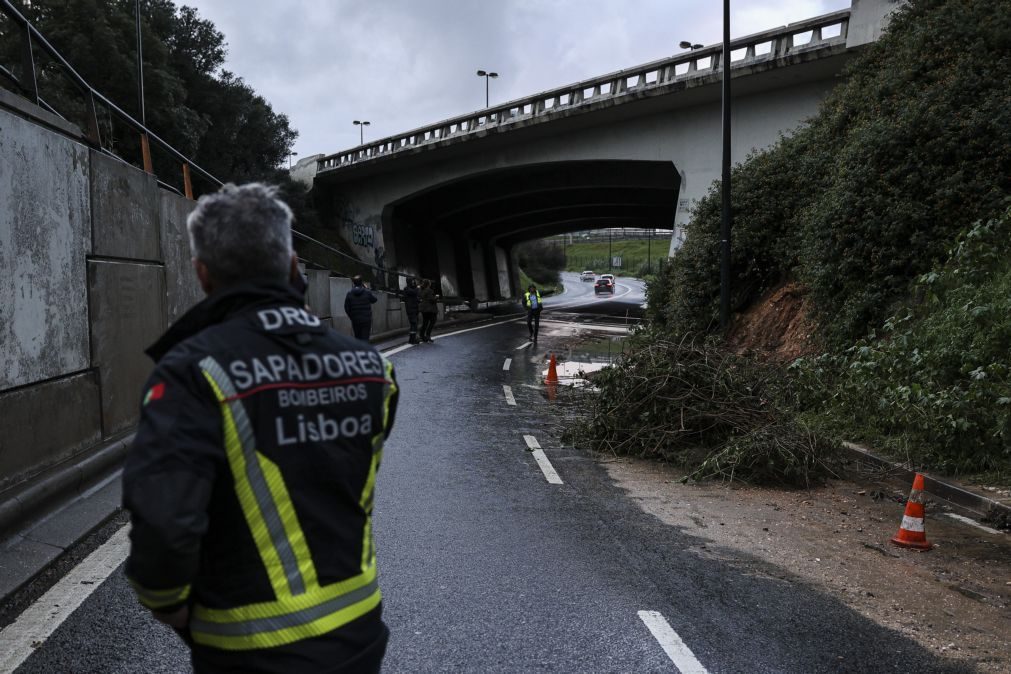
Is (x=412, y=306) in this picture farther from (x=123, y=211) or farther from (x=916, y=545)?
(x=916, y=545)

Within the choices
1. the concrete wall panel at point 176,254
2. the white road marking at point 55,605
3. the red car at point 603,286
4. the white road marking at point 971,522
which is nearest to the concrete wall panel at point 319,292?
the concrete wall panel at point 176,254

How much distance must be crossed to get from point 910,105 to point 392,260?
109ft

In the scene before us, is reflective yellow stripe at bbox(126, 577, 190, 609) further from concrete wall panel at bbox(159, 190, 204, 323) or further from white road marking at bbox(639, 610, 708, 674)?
concrete wall panel at bbox(159, 190, 204, 323)

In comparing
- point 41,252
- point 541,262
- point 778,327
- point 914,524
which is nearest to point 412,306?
point 778,327

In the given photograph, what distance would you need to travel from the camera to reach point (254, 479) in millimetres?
1855

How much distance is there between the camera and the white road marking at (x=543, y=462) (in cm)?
779

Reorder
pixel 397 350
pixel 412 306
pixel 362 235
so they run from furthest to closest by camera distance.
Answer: pixel 362 235, pixel 412 306, pixel 397 350

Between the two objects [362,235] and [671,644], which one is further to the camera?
[362,235]

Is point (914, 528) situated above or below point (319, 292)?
below

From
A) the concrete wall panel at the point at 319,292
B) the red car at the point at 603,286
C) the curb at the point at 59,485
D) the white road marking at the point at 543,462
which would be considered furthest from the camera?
the red car at the point at 603,286

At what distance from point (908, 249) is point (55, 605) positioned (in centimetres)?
1109

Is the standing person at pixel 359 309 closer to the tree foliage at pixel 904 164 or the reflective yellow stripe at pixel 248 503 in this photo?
the tree foliage at pixel 904 164

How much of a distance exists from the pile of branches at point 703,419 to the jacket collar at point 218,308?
21.3ft

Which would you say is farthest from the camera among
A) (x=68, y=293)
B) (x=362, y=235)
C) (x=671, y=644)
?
(x=362, y=235)
